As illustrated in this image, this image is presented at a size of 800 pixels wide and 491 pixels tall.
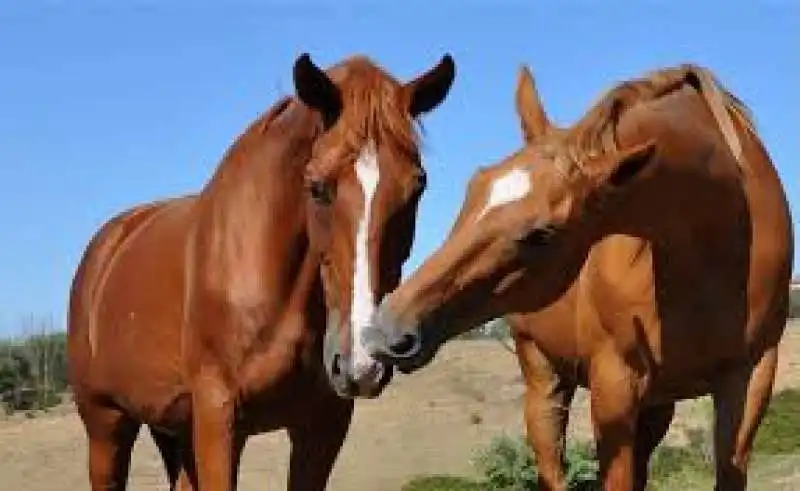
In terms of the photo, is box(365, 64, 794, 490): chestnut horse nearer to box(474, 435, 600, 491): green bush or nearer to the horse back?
the horse back

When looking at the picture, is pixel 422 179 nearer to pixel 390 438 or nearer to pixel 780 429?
pixel 780 429

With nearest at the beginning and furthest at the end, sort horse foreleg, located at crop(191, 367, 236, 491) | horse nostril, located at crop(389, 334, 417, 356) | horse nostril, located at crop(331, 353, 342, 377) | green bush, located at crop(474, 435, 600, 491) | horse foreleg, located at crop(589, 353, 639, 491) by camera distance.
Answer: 1. horse nostril, located at crop(389, 334, 417, 356)
2. horse nostril, located at crop(331, 353, 342, 377)
3. horse foreleg, located at crop(589, 353, 639, 491)
4. horse foreleg, located at crop(191, 367, 236, 491)
5. green bush, located at crop(474, 435, 600, 491)

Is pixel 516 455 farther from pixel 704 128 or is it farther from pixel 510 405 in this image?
pixel 510 405

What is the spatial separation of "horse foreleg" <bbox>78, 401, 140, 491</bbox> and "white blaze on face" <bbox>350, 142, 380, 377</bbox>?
91.0 inches

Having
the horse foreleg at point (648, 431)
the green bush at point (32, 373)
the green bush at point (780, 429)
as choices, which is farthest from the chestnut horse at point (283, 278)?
the green bush at point (32, 373)

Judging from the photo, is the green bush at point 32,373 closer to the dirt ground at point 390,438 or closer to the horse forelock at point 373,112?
the dirt ground at point 390,438

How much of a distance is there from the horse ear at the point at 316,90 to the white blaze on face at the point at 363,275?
12.0 inches

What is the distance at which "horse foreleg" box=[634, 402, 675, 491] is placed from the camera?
5.43 metres

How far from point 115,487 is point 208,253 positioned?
6.35ft

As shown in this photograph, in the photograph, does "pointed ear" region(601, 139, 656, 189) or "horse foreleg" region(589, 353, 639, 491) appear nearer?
"pointed ear" region(601, 139, 656, 189)

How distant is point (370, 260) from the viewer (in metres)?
3.80

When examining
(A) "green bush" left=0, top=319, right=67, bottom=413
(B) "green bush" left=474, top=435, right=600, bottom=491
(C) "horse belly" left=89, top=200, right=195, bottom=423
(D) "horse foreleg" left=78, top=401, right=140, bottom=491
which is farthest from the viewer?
(A) "green bush" left=0, top=319, right=67, bottom=413

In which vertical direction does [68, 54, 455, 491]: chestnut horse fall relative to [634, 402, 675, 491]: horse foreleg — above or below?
above

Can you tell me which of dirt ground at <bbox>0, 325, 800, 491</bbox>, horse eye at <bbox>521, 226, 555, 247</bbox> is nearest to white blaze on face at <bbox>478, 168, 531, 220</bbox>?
horse eye at <bbox>521, 226, 555, 247</bbox>
